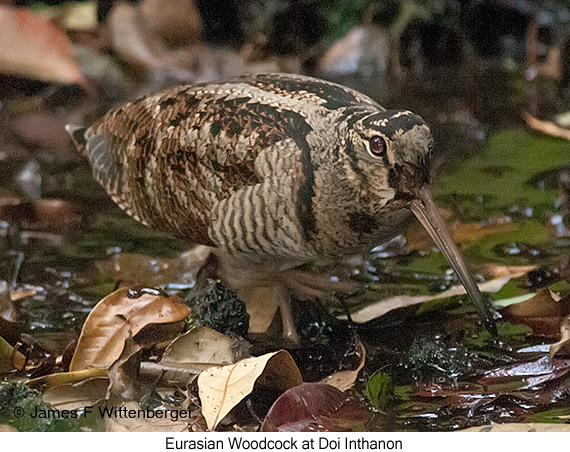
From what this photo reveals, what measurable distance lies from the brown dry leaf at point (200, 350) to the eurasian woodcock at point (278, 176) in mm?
110

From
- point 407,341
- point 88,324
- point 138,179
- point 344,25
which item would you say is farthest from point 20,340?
point 344,25

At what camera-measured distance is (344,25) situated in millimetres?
2041

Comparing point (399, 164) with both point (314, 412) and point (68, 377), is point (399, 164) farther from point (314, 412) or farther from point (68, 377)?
point (68, 377)

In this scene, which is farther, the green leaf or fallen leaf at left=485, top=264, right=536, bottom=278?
fallen leaf at left=485, top=264, right=536, bottom=278

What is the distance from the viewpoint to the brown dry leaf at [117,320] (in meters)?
1.09

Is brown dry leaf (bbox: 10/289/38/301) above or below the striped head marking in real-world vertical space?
below

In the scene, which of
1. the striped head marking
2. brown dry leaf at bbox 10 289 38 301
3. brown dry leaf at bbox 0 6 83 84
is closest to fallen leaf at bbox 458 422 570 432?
the striped head marking

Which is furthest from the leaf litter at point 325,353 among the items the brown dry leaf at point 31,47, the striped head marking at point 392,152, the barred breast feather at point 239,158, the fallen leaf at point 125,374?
the brown dry leaf at point 31,47

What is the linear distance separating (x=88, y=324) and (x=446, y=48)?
4.17 ft

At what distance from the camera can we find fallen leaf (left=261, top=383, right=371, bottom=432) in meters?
0.97

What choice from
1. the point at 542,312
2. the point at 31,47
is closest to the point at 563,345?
the point at 542,312

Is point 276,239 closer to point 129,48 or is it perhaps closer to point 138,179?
point 138,179

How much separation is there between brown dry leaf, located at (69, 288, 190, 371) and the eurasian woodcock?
4.0 inches

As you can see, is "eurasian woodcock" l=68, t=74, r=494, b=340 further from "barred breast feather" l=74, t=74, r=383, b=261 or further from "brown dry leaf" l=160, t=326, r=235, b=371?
"brown dry leaf" l=160, t=326, r=235, b=371
